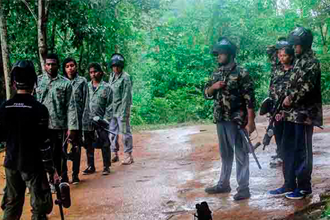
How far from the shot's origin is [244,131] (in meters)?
5.57

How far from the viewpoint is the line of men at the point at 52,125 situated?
441 cm

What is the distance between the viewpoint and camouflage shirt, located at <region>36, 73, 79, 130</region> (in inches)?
258

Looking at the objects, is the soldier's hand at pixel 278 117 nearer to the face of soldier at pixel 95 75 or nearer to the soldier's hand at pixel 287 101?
the soldier's hand at pixel 287 101

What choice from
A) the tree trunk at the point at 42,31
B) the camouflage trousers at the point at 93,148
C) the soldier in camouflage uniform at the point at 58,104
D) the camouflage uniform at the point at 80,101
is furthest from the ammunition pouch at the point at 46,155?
the tree trunk at the point at 42,31

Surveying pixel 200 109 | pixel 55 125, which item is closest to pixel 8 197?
pixel 55 125

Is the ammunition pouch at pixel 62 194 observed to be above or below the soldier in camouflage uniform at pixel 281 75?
below

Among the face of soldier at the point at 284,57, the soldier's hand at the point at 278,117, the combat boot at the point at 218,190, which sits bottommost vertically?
the combat boot at the point at 218,190

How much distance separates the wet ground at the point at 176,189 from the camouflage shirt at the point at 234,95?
3.28ft

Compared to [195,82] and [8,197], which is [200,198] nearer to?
[8,197]

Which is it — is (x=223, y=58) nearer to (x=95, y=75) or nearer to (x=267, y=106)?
(x=267, y=106)

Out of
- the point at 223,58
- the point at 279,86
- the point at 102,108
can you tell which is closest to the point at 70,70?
the point at 102,108

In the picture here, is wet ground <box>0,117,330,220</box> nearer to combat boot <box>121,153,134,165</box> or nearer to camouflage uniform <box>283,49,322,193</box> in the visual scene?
combat boot <box>121,153,134,165</box>

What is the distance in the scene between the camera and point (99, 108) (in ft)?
27.1

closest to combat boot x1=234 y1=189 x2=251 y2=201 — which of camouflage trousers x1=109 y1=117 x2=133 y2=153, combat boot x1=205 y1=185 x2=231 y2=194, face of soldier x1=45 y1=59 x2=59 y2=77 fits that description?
combat boot x1=205 y1=185 x2=231 y2=194
